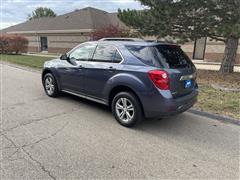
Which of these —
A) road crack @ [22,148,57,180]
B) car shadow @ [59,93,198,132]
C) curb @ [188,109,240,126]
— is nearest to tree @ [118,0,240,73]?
curb @ [188,109,240,126]

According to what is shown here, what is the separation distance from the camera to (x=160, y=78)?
12.9 feet

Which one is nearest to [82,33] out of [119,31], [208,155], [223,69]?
[119,31]

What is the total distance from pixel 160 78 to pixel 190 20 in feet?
19.7

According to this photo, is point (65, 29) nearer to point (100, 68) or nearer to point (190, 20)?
point (190, 20)

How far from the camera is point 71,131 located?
13.6 ft

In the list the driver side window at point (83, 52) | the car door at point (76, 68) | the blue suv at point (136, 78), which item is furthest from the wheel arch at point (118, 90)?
the driver side window at point (83, 52)

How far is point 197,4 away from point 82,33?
16.4 metres

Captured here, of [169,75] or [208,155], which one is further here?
[169,75]

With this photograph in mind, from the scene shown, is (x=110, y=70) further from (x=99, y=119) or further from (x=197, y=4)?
(x=197, y=4)

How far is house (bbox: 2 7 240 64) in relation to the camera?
22009 mm

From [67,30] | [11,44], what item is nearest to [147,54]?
[67,30]

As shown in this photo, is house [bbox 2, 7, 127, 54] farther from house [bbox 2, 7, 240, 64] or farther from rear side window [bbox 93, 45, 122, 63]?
rear side window [bbox 93, 45, 122, 63]

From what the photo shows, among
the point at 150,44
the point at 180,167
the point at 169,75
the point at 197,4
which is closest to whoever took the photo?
the point at 180,167

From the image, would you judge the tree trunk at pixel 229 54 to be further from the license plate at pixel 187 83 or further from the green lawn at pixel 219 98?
the license plate at pixel 187 83
